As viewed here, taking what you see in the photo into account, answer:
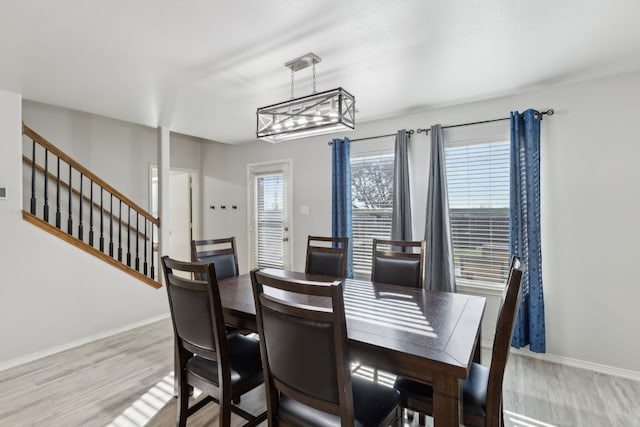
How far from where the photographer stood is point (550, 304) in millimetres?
2936

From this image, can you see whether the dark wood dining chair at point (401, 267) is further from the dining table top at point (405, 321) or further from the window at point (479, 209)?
the window at point (479, 209)

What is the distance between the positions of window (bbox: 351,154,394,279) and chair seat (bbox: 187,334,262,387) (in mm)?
2238

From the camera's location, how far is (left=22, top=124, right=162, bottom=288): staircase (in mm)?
3240

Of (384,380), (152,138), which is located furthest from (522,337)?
(152,138)

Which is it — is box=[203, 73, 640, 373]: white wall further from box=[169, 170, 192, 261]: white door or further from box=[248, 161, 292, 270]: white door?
box=[169, 170, 192, 261]: white door

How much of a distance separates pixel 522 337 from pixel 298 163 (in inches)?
129

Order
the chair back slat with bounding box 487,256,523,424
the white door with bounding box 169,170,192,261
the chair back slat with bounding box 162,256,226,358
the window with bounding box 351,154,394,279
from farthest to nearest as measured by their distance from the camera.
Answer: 1. the white door with bounding box 169,170,192,261
2. the window with bounding box 351,154,394,279
3. the chair back slat with bounding box 162,256,226,358
4. the chair back slat with bounding box 487,256,523,424

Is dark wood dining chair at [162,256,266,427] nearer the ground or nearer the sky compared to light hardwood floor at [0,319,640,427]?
nearer the sky

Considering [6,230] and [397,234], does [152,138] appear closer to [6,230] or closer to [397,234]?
[6,230]

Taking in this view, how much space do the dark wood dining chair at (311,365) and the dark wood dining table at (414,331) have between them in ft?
0.66

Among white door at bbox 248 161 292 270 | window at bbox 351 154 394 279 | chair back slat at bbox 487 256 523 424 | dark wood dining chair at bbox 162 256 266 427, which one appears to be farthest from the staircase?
chair back slat at bbox 487 256 523 424

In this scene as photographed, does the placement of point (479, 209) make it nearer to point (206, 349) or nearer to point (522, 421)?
point (522, 421)

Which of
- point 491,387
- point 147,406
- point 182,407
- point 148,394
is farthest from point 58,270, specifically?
point 491,387

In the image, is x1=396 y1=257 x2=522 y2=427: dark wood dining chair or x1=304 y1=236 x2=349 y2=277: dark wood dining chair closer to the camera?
x1=396 y1=257 x2=522 y2=427: dark wood dining chair
